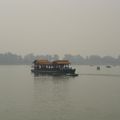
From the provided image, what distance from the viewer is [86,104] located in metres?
35.1

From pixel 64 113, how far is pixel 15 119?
184 inches

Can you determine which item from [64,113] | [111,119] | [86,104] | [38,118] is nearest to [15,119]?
[38,118]

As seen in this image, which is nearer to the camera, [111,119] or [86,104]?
[111,119]

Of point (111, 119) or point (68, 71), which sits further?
point (68, 71)

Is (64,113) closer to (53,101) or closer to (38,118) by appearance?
(38,118)

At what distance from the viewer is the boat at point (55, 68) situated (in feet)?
272

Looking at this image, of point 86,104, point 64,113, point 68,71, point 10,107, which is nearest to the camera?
point 64,113

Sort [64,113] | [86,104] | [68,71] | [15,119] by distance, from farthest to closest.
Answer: [68,71]
[86,104]
[64,113]
[15,119]

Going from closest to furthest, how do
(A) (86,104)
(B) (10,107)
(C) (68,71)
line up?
(B) (10,107) → (A) (86,104) → (C) (68,71)

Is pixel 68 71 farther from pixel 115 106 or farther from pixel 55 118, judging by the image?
pixel 55 118

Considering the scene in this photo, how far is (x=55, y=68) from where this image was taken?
85.4 m

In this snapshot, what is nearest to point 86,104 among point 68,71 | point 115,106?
point 115,106

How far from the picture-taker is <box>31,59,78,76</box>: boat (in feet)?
272

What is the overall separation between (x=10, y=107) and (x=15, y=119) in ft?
17.9
